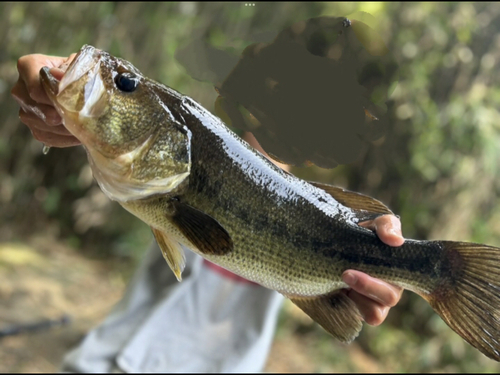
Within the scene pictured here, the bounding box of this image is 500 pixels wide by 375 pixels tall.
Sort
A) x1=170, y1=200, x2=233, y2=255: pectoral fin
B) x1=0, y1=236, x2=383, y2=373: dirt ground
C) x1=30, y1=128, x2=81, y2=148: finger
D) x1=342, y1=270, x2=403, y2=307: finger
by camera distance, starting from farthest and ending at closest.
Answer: x1=0, y1=236, x2=383, y2=373: dirt ground
x1=30, y1=128, x2=81, y2=148: finger
x1=342, y1=270, x2=403, y2=307: finger
x1=170, y1=200, x2=233, y2=255: pectoral fin

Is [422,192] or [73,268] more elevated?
[422,192]

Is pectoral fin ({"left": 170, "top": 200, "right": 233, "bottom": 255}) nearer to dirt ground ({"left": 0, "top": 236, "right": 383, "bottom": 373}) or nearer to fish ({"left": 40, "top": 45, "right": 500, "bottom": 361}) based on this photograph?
fish ({"left": 40, "top": 45, "right": 500, "bottom": 361})

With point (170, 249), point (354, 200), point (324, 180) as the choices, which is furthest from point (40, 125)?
point (324, 180)

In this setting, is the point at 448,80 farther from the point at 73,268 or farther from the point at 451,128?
the point at 73,268

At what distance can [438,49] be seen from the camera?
3.99 m

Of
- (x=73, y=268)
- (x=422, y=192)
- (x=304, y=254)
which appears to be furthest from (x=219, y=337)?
(x=422, y=192)

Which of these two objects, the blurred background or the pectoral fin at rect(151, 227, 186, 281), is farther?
the blurred background

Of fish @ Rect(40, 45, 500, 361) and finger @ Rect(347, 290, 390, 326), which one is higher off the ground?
fish @ Rect(40, 45, 500, 361)

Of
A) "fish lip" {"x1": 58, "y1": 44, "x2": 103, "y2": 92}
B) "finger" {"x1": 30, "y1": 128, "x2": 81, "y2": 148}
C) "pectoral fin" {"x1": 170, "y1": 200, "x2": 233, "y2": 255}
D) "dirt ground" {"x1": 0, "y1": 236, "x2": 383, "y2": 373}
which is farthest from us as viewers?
"dirt ground" {"x1": 0, "y1": 236, "x2": 383, "y2": 373}

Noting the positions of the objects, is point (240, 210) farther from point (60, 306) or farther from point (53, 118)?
point (60, 306)

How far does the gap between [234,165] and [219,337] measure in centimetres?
213

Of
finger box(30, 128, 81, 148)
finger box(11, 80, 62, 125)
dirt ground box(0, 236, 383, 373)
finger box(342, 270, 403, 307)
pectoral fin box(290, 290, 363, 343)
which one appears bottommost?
dirt ground box(0, 236, 383, 373)

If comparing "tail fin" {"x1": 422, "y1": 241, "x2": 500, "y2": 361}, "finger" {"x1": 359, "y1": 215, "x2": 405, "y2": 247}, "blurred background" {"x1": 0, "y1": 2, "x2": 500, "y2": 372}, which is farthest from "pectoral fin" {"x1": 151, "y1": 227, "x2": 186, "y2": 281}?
"blurred background" {"x1": 0, "y1": 2, "x2": 500, "y2": 372}

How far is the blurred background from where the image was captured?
12.1 feet
